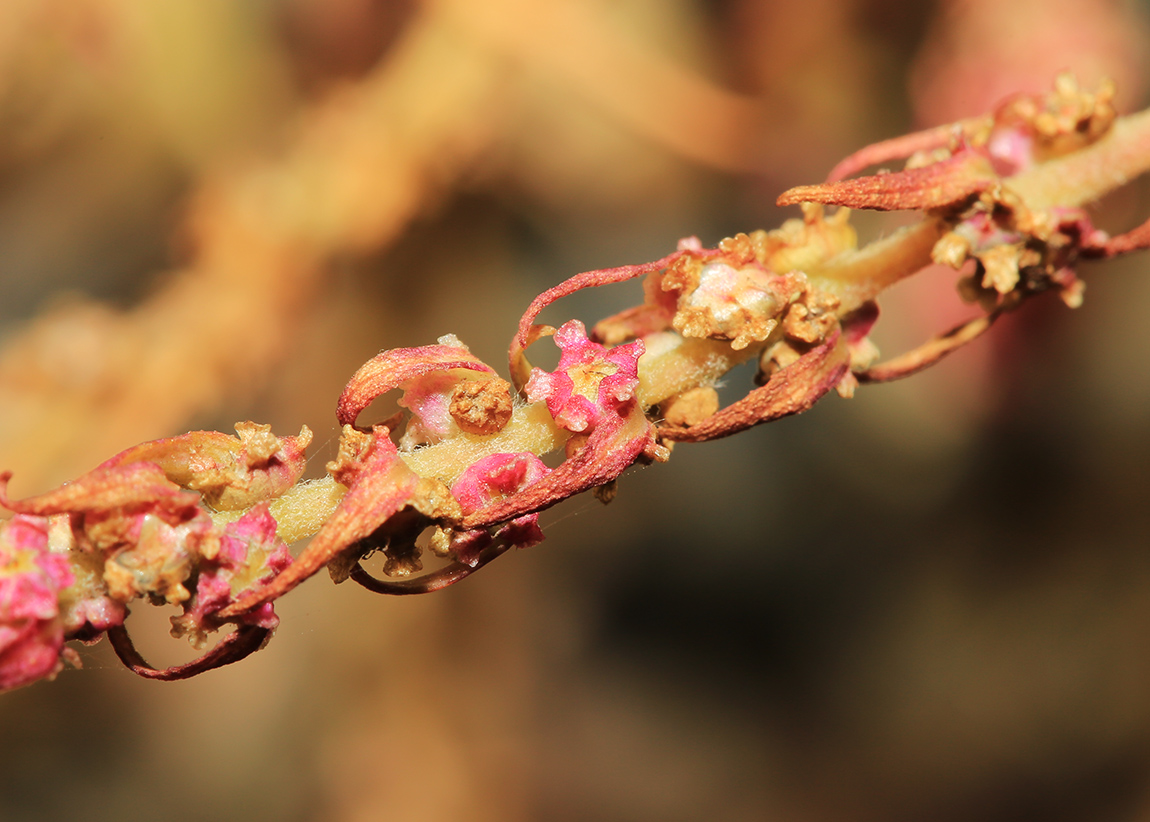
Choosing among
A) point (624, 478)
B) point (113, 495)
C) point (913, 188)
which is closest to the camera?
point (113, 495)

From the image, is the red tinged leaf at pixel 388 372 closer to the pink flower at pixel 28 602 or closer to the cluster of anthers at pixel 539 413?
the cluster of anthers at pixel 539 413

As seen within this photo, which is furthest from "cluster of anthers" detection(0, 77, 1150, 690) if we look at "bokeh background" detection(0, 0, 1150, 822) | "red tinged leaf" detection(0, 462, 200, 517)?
"bokeh background" detection(0, 0, 1150, 822)

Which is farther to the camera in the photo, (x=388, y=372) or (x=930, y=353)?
(x=930, y=353)

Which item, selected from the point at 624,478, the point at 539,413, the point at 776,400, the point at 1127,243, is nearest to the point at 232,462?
the point at 539,413

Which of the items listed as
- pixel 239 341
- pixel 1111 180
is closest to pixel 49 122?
pixel 239 341

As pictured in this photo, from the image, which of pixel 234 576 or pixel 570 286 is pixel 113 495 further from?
pixel 570 286
